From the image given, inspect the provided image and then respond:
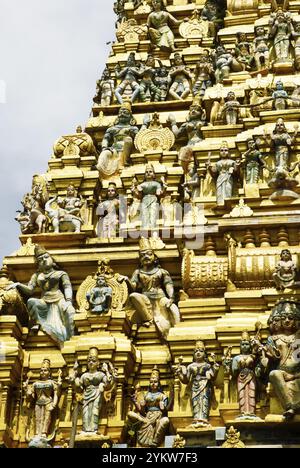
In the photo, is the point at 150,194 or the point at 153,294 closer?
the point at 153,294

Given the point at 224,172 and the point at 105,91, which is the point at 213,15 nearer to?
the point at 105,91

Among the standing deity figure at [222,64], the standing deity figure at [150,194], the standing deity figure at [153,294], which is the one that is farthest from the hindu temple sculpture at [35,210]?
the standing deity figure at [222,64]

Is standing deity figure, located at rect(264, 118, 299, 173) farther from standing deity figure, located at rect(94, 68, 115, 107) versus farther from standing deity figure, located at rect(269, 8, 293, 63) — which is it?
standing deity figure, located at rect(94, 68, 115, 107)

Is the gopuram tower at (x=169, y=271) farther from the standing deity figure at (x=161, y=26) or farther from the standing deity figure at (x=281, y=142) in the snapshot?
the standing deity figure at (x=161, y=26)

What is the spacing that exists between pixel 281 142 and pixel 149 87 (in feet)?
19.4

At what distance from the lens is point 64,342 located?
2181 centimetres

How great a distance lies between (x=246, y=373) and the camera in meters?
19.6

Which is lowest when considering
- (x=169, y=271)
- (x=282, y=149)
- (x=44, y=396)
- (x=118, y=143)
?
(x=44, y=396)

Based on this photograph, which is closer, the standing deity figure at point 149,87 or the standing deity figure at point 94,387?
the standing deity figure at point 94,387

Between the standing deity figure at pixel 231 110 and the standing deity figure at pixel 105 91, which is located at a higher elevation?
the standing deity figure at pixel 105 91

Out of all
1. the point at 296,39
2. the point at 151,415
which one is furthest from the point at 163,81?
the point at 151,415

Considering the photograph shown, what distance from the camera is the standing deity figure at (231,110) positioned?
84.6ft

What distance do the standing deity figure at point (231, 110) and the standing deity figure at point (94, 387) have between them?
7.20 metres

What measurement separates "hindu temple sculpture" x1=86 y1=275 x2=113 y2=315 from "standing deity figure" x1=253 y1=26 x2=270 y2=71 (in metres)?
8.47
